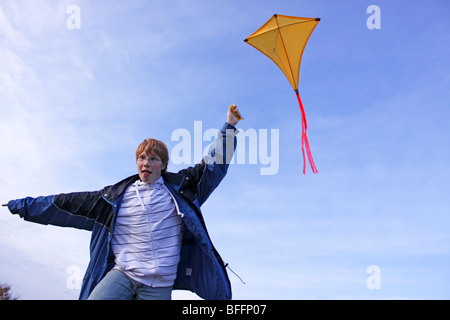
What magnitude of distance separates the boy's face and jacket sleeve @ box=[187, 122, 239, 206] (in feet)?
1.44

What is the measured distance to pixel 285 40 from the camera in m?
7.28

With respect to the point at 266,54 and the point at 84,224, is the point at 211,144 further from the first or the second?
the point at 266,54

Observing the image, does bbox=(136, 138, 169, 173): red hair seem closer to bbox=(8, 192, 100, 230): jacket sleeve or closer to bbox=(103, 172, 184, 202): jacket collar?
bbox=(103, 172, 184, 202): jacket collar

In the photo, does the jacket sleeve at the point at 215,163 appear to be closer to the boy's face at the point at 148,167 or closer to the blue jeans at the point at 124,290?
the boy's face at the point at 148,167

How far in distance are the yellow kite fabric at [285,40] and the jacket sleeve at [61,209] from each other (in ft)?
13.8

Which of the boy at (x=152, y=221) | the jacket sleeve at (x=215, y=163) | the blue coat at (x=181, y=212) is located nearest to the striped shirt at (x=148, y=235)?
the boy at (x=152, y=221)

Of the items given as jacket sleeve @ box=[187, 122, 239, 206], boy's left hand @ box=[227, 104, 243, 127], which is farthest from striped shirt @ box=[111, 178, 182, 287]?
boy's left hand @ box=[227, 104, 243, 127]

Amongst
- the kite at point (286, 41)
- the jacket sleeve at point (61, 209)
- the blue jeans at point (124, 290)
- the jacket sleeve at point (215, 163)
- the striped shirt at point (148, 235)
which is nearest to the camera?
the blue jeans at point (124, 290)

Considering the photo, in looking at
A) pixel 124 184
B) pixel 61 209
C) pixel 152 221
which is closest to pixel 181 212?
pixel 152 221

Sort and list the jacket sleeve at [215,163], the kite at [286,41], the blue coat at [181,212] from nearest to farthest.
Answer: the blue coat at [181,212] < the jacket sleeve at [215,163] < the kite at [286,41]

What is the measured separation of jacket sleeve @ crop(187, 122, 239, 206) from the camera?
4.73 meters

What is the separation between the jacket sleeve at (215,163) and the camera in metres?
4.73
